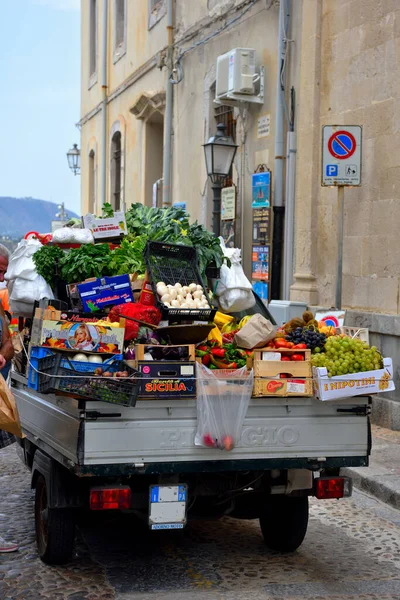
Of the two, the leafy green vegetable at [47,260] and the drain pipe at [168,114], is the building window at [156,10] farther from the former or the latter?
the leafy green vegetable at [47,260]

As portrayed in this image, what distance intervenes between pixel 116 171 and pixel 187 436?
20029mm

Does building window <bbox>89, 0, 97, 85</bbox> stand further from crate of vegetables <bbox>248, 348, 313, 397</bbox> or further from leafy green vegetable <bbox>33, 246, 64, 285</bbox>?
crate of vegetables <bbox>248, 348, 313, 397</bbox>

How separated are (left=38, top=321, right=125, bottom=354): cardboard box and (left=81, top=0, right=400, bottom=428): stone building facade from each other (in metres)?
5.41

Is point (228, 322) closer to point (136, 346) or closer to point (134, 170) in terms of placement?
point (136, 346)

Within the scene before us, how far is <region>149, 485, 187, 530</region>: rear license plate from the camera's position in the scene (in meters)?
4.89

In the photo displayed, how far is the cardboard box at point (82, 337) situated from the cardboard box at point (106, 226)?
201 centimetres

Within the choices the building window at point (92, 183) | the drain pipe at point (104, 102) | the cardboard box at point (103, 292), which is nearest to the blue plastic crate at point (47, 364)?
the cardboard box at point (103, 292)

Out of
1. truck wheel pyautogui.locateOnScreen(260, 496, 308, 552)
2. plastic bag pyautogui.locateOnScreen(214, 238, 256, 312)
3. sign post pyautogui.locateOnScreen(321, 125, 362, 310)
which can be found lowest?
truck wheel pyautogui.locateOnScreen(260, 496, 308, 552)

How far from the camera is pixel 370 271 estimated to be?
10.7 metres

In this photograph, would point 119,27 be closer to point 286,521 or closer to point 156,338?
point 156,338

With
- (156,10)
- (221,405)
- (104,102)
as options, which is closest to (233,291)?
(221,405)

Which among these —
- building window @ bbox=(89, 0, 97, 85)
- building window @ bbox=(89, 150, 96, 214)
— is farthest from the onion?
building window @ bbox=(89, 150, 96, 214)

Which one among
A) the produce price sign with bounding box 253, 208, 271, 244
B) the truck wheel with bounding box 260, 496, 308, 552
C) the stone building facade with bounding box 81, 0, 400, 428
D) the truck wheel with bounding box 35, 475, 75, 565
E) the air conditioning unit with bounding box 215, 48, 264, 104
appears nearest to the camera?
the truck wheel with bounding box 35, 475, 75, 565

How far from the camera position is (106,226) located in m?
7.14
